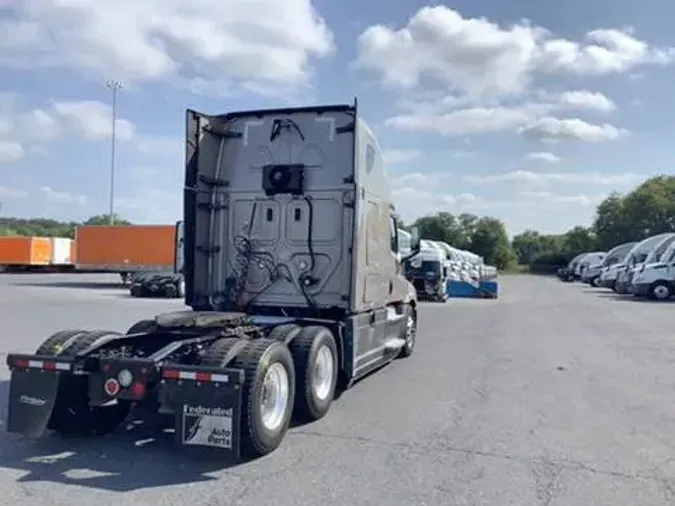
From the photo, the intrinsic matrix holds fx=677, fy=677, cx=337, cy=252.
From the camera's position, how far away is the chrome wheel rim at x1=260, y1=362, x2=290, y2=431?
6.07 meters

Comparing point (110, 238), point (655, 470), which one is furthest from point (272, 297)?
point (110, 238)

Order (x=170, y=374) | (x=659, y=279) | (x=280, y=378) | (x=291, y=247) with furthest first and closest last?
(x=659, y=279)
(x=291, y=247)
(x=280, y=378)
(x=170, y=374)

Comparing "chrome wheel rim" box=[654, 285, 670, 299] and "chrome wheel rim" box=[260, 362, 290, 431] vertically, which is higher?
"chrome wheel rim" box=[654, 285, 670, 299]

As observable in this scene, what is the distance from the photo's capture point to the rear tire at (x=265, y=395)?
5645 millimetres

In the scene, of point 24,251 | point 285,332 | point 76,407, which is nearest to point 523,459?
point 285,332

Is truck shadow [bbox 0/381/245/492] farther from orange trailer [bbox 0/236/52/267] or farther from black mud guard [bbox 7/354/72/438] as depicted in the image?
orange trailer [bbox 0/236/52/267]

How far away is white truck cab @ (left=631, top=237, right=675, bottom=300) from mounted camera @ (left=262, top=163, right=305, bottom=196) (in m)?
28.3

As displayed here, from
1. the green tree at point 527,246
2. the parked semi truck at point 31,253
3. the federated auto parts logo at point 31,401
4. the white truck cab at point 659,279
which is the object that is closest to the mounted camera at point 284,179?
the federated auto parts logo at point 31,401

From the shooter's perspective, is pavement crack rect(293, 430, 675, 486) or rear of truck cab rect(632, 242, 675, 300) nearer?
pavement crack rect(293, 430, 675, 486)

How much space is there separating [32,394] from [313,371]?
2.67 m

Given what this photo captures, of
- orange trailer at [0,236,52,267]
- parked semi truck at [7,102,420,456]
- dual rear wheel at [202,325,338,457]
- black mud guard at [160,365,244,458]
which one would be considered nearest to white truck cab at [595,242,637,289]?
parked semi truck at [7,102,420,456]

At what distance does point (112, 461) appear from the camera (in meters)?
5.66

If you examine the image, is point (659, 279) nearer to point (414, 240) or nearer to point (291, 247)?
point (414, 240)

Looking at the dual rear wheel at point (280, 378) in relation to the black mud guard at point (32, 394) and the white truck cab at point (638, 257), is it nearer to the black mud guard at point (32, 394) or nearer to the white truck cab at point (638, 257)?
the black mud guard at point (32, 394)
